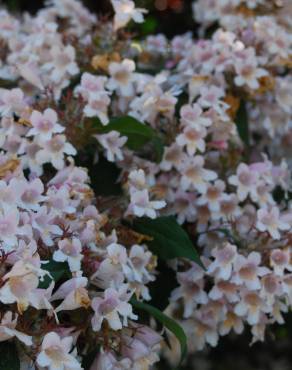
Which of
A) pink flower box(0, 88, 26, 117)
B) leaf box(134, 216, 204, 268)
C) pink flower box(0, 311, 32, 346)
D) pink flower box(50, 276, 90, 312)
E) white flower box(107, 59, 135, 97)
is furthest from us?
white flower box(107, 59, 135, 97)

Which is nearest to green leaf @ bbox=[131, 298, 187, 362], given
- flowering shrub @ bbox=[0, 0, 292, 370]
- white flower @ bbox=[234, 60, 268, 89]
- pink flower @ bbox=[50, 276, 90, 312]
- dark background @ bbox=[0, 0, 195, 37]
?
flowering shrub @ bbox=[0, 0, 292, 370]

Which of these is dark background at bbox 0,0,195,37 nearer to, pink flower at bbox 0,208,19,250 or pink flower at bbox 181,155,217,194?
pink flower at bbox 181,155,217,194

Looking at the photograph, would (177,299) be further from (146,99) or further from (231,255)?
(146,99)

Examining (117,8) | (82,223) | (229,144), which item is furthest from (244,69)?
(82,223)

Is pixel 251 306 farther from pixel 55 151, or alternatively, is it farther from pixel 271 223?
pixel 55 151

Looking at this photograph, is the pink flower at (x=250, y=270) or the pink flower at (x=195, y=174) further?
the pink flower at (x=195, y=174)

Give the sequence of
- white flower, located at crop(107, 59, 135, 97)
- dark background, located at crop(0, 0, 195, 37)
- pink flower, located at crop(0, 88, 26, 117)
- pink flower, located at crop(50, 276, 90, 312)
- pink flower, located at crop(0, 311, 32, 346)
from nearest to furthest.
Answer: pink flower, located at crop(0, 311, 32, 346) → pink flower, located at crop(50, 276, 90, 312) → pink flower, located at crop(0, 88, 26, 117) → white flower, located at crop(107, 59, 135, 97) → dark background, located at crop(0, 0, 195, 37)

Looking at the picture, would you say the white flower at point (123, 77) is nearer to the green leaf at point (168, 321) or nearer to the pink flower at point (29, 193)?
the pink flower at point (29, 193)

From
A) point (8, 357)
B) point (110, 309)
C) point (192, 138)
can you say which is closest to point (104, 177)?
point (192, 138)

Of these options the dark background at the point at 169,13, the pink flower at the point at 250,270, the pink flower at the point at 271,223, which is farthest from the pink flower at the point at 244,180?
the dark background at the point at 169,13
